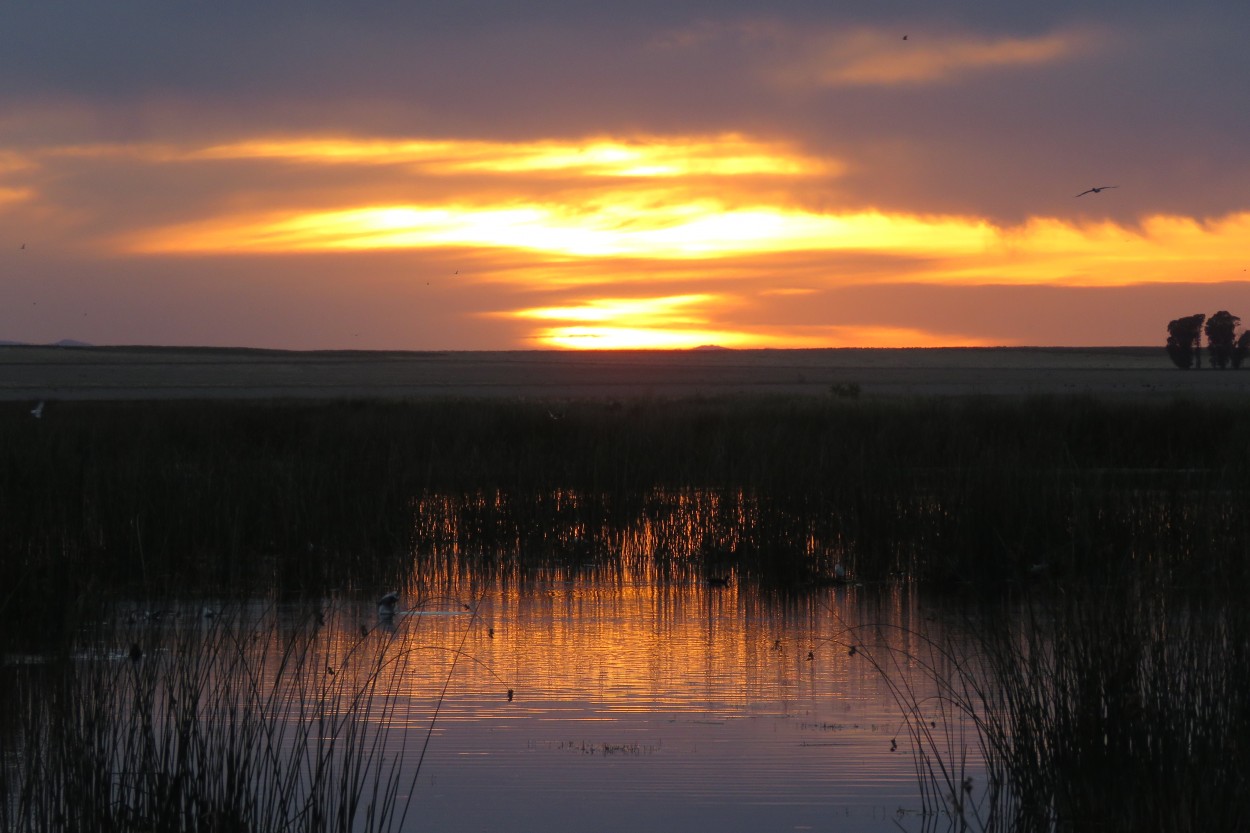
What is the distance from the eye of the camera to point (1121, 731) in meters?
4.70

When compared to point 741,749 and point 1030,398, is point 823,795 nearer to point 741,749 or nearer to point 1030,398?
point 741,749

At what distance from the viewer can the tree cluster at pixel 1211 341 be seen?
92.4 meters

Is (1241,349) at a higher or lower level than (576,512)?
higher

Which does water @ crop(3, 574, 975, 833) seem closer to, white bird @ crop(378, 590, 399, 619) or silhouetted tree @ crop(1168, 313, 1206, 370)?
white bird @ crop(378, 590, 399, 619)

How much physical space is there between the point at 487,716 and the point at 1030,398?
19.7 meters

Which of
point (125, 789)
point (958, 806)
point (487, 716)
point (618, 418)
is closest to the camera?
point (125, 789)

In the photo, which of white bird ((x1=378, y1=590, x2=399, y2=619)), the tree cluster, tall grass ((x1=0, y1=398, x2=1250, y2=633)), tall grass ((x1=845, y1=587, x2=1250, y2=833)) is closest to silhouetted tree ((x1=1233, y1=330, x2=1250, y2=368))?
the tree cluster

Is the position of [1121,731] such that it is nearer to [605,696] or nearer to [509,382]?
[605,696]

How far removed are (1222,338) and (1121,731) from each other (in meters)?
97.7

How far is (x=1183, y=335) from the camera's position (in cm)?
9712

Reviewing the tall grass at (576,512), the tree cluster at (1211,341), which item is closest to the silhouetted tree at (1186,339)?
the tree cluster at (1211,341)

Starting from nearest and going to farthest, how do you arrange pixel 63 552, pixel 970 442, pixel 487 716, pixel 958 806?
pixel 958 806
pixel 487 716
pixel 63 552
pixel 970 442

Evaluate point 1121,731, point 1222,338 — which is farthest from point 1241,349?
point 1121,731

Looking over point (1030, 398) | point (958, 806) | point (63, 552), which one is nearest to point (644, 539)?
point (63, 552)
